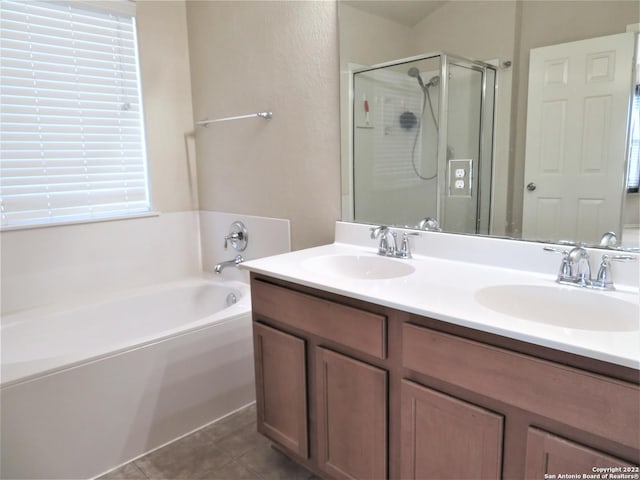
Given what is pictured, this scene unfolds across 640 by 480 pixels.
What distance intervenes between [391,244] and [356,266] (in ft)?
0.56

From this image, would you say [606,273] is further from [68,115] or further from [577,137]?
[68,115]

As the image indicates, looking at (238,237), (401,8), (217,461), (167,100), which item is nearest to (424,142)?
(401,8)

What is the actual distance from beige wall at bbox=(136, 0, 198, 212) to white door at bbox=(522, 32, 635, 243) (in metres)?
2.09

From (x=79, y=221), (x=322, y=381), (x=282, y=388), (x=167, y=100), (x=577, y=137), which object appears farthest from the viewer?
(x=167, y=100)

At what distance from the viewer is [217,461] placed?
6.17 feet

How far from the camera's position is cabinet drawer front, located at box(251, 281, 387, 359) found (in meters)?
1.32

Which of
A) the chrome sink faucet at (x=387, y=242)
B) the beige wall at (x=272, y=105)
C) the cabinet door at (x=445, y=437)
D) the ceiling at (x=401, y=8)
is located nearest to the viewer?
the cabinet door at (x=445, y=437)

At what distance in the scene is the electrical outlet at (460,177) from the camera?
1665mm

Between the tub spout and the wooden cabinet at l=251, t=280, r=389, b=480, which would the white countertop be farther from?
the tub spout

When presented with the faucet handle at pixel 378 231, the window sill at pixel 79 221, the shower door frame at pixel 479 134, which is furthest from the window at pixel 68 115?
the shower door frame at pixel 479 134

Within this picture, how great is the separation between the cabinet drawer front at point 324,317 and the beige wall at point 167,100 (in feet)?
4.54

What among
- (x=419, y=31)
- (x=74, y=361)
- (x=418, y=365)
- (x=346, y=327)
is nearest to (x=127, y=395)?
(x=74, y=361)

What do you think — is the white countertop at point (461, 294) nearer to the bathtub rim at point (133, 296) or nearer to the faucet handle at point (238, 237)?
the bathtub rim at point (133, 296)

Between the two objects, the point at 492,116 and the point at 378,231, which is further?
the point at 378,231
